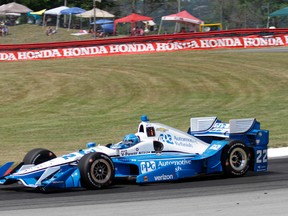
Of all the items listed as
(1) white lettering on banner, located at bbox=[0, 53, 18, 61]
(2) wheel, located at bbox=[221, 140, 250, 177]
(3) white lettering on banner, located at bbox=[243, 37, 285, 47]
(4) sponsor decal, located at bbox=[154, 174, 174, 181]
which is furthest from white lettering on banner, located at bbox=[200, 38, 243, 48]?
(4) sponsor decal, located at bbox=[154, 174, 174, 181]

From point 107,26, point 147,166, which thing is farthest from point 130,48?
point 147,166

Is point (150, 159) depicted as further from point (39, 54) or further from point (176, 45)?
point (176, 45)

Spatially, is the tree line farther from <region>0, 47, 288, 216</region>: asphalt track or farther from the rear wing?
<region>0, 47, 288, 216</region>: asphalt track

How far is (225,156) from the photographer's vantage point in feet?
41.4

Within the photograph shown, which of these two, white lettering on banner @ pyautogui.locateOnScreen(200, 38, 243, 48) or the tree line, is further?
the tree line

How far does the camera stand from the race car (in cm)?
1139

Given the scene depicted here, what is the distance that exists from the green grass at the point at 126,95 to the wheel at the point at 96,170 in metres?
5.78

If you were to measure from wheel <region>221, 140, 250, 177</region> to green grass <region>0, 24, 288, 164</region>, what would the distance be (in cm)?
526

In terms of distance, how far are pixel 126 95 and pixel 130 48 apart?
40.0 feet

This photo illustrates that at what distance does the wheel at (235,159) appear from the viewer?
497 inches

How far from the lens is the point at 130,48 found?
4084 cm

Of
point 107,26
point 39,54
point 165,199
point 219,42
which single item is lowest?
point 165,199

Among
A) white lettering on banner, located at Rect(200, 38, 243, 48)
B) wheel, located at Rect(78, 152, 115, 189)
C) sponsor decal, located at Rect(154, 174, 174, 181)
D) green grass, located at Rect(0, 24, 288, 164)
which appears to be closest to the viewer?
wheel, located at Rect(78, 152, 115, 189)

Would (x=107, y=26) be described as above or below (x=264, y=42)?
above
